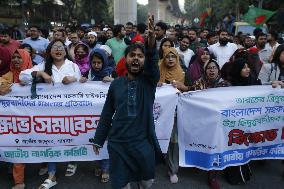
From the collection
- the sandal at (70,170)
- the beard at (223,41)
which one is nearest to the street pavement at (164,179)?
the sandal at (70,170)

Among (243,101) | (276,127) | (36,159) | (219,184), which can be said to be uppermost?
(243,101)

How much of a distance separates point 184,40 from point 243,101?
2.96 m

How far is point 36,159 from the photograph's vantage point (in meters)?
4.28

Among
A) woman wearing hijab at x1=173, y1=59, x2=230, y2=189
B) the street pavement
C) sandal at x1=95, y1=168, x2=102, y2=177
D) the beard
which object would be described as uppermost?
the beard

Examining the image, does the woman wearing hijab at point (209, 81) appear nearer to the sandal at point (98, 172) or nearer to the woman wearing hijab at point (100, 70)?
the woman wearing hijab at point (100, 70)

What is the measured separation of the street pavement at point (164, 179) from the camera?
171 inches

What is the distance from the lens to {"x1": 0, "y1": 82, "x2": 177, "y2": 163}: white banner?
166 inches

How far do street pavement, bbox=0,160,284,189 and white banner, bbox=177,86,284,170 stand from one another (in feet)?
0.86

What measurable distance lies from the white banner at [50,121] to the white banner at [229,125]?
35 cm

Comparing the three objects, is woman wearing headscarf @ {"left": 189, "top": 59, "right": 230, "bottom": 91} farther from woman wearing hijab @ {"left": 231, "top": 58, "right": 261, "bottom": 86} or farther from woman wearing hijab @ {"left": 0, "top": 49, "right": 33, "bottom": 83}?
woman wearing hijab @ {"left": 0, "top": 49, "right": 33, "bottom": 83}

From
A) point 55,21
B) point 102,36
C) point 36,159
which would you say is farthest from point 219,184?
point 55,21

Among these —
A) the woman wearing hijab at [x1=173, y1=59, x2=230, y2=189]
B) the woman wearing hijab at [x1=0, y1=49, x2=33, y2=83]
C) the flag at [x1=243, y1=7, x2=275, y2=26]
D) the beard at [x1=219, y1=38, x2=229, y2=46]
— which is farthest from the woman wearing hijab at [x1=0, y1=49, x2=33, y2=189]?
the flag at [x1=243, y1=7, x2=275, y2=26]

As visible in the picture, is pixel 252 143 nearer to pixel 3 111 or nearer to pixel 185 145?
pixel 185 145

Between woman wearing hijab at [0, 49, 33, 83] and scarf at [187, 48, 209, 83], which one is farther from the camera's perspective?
scarf at [187, 48, 209, 83]
